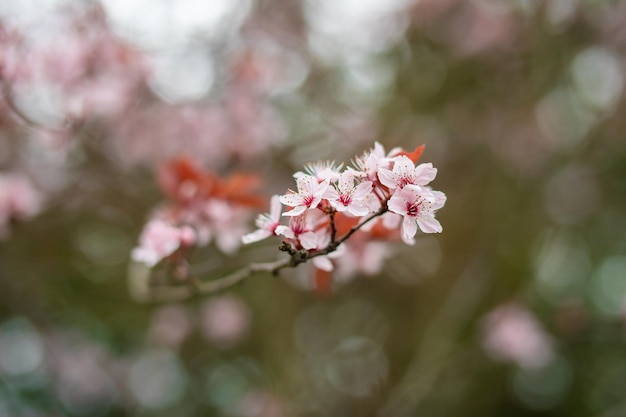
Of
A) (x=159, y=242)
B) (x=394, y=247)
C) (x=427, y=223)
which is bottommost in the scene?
(x=427, y=223)

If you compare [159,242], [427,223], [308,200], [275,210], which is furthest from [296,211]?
[159,242]

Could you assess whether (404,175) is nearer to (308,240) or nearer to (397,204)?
(397,204)

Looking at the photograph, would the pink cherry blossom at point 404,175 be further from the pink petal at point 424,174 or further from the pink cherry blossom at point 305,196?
the pink cherry blossom at point 305,196

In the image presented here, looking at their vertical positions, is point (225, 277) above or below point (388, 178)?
above

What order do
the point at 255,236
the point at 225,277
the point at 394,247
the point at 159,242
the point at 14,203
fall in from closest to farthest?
the point at 255,236 → the point at 159,242 → the point at 225,277 → the point at 14,203 → the point at 394,247

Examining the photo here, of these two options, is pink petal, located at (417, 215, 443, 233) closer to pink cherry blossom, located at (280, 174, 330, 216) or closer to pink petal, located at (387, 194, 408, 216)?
pink petal, located at (387, 194, 408, 216)

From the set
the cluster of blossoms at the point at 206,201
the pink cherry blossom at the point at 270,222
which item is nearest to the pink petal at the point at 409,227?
the pink cherry blossom at the point at 270,222
